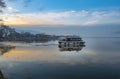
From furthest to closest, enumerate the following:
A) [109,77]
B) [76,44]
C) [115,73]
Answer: [76,44]
[115,73]
[109,77]

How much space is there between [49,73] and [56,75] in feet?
7.68

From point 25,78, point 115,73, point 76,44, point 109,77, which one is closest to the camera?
point 25,78

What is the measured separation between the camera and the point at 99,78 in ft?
139

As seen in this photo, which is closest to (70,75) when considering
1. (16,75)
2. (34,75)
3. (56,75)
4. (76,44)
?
(56,75)

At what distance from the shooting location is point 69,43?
138 m

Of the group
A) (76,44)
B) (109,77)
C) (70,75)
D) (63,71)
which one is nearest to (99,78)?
(109,77)

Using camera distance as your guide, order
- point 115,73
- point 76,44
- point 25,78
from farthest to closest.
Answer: point 76,44 → point 115,73 → point 25,78

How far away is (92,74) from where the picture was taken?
45.3 metres

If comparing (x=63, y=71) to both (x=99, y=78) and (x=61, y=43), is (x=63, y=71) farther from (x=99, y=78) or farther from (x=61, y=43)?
(x=61, y=43)

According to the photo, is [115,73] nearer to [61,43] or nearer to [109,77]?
[109,77]

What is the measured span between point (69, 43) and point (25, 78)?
3860 inches

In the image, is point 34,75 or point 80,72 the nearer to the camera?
point 34,75

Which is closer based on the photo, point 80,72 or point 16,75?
point 16,75

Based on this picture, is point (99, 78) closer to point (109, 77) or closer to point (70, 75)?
point (109, 77)
